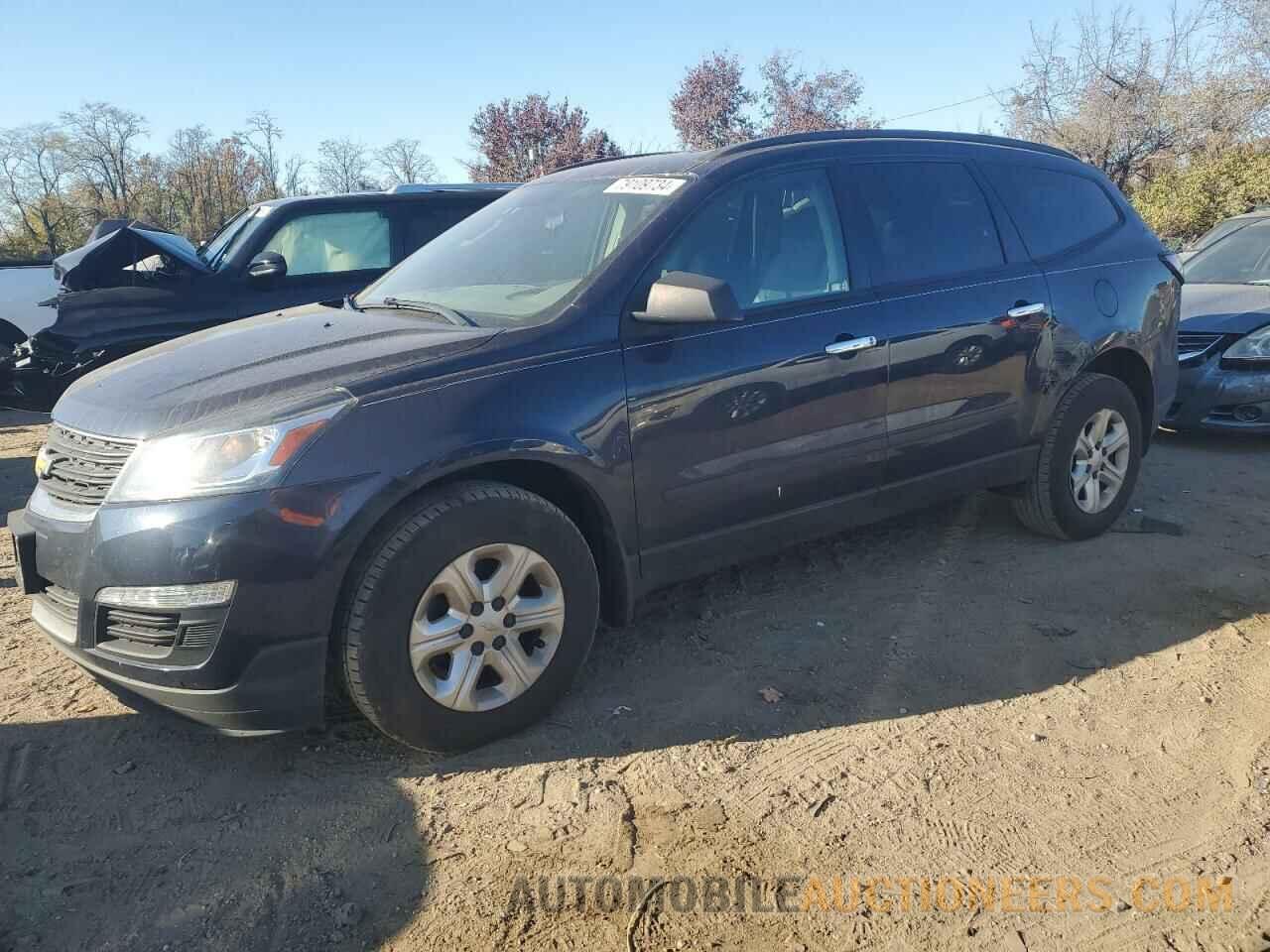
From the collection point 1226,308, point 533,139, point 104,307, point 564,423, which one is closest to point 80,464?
point 564,423

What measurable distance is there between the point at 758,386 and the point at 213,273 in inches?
186

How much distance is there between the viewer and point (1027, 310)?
14.0 ft

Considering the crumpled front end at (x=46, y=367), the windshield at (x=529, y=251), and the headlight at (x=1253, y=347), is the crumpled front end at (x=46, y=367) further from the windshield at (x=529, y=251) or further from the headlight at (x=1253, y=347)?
the headlight at (x=1253, y=347)

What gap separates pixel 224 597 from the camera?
259 centimetres

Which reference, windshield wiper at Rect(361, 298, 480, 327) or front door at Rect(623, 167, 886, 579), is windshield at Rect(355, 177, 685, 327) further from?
front door at Rect(623, 167, 886, 579)

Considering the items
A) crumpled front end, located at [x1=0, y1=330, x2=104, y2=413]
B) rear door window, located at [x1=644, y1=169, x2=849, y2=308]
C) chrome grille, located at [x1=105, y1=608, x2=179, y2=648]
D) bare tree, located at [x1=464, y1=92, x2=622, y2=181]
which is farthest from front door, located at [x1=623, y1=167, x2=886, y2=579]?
bare tree, located at [x1=464, y1=92, x2=622, y2=181]

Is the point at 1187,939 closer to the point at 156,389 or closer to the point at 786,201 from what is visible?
the point at 786,201

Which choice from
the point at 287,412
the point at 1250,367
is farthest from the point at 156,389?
the point at 1250,367

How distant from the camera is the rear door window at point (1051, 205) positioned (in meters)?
4.48

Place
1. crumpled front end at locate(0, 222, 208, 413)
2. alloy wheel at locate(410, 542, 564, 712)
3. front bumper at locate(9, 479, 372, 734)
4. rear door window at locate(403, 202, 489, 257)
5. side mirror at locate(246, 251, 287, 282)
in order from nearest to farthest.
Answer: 1. front bumper at locate(9, 479, 372, 734)
2. alloy wheel at locate(410, 542, 564, 712)
3. crumpled front end at locate(0, 222, 208, 413)
4. side mirror at locate(246, 251, 287, 282)
5. rear door window at locate(403, 202, 489, 257)

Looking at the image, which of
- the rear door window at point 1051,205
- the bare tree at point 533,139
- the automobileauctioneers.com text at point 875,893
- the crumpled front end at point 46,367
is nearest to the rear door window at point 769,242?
the rear door window at point 1051,205

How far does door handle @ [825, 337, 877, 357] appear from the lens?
3643mm

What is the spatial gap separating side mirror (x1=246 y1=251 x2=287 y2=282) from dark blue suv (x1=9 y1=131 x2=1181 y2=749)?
263 cm

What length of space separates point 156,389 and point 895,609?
2881 mm
